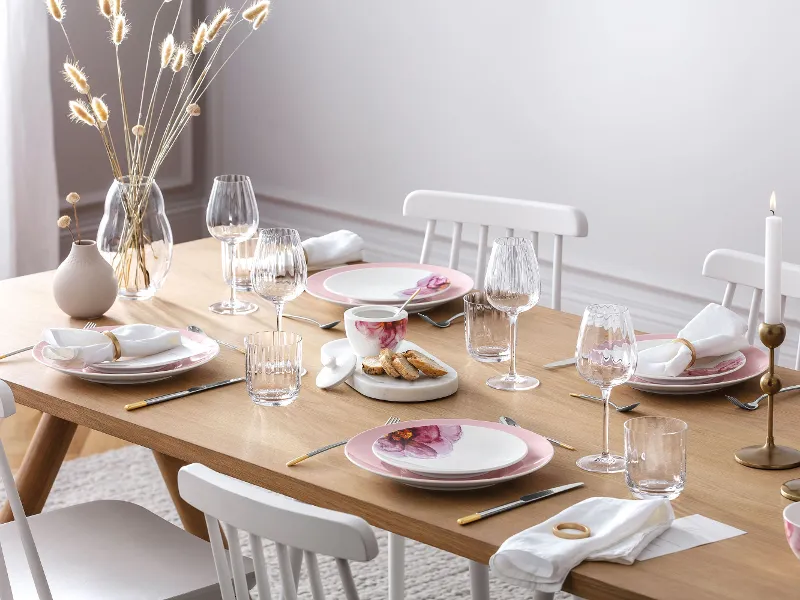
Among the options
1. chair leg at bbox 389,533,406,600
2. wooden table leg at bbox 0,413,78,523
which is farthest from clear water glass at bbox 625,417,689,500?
wooden table leg at bbox 0,413,78,523

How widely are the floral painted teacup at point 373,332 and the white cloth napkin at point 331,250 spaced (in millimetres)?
570

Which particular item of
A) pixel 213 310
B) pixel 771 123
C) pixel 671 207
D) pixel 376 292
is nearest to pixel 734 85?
pixel 771 123

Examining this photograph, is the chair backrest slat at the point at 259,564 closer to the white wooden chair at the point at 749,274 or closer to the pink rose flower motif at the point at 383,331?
the pink rose flower motif at the point at 383,331

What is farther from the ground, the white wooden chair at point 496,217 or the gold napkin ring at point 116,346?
the white wooden chair at point 496,217

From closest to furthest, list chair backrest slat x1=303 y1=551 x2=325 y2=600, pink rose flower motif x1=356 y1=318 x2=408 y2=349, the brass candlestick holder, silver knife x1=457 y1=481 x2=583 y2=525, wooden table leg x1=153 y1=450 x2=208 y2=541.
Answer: chair backrest slat x1=303 y1=551 x2=325 y2=600 < silver knife x1=457 y1=481 x2=583 y2=525 < the brass candlestick holder < pink rose flower motif x1=356 y1=318 x2=408 y2=349 < wooden table leg x1=153 y1=450 x2=208 y2=541

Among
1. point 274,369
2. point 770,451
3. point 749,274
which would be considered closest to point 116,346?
point 274,369

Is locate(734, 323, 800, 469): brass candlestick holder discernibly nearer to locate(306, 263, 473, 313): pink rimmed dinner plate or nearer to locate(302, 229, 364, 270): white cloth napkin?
locate(306, 263, 473, 313): pink rimmed dinner plate

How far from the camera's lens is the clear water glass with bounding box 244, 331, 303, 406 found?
161 centimetres

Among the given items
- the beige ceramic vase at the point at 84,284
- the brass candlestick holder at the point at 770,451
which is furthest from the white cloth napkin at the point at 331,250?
the brass candlestick holder at the point at 770,451

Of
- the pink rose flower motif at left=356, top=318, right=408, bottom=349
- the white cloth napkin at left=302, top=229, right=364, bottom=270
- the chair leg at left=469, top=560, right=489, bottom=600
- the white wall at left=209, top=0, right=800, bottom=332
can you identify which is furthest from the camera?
the white wall at left=209, top=0, right=800, bottom=332

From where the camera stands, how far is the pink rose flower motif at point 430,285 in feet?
6.84

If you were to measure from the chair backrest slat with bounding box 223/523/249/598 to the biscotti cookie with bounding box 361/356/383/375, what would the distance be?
0.51 m

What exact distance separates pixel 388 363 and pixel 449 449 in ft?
0.93

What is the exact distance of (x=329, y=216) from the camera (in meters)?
4.22
